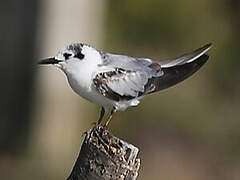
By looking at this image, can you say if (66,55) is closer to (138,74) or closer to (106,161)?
(138,74)

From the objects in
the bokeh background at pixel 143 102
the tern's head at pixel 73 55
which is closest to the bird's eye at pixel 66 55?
the tern's head at pixel 73 55

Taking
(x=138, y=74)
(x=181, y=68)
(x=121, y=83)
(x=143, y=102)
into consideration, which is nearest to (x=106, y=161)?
(x=121, y=83)

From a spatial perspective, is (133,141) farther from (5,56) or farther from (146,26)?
(146,26)

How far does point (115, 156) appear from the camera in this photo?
4355 mm

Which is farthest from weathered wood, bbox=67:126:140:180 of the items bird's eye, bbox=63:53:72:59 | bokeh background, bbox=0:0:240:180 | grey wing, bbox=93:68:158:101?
bokeh background, bbox=0:0:240:180

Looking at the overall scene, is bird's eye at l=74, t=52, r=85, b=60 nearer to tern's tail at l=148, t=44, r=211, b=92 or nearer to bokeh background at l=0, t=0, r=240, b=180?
tern's tail at l=148, t=44, r=211, b=92

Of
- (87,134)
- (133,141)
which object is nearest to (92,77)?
(87,134)

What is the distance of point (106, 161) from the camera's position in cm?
432

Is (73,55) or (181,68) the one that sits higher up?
(73,55)

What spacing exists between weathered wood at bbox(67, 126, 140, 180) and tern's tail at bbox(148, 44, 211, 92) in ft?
3.31

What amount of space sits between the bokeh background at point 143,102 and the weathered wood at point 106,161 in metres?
6.15

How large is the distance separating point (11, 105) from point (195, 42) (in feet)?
9.57

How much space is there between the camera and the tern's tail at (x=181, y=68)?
5438 mm

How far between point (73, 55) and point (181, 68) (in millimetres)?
712
